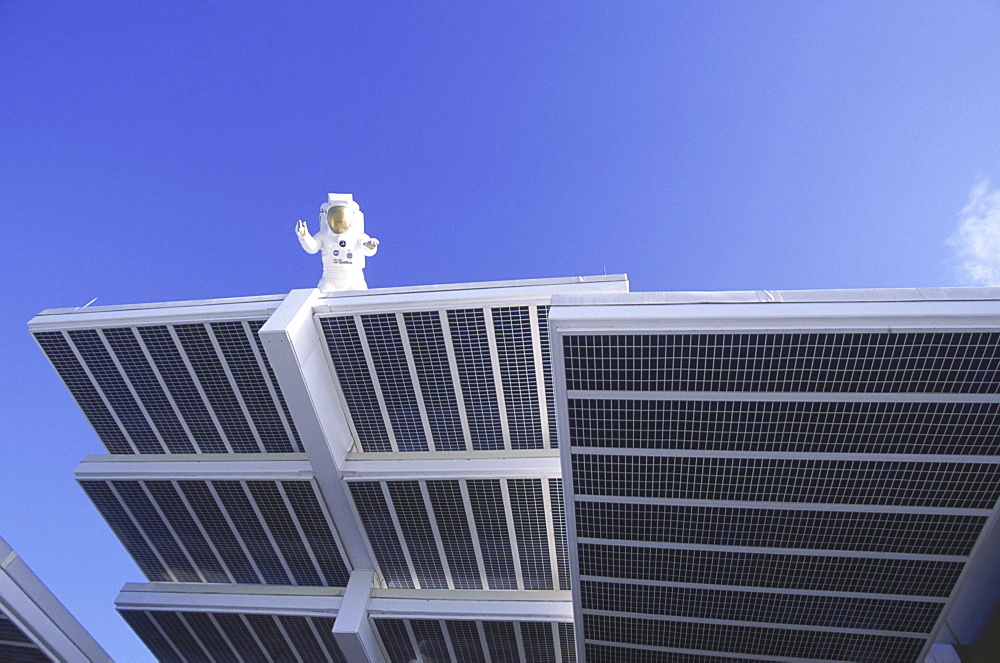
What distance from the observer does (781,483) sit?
16000 mm

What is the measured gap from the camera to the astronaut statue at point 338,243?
93.3ft

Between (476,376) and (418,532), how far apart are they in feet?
27.2

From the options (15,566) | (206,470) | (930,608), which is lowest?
(930,608)

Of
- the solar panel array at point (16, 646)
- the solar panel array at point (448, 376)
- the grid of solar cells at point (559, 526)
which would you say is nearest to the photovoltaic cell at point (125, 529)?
the solar panel array at point (16, 646)

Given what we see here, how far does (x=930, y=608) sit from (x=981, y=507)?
442 centimetres

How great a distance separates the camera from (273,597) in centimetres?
2756

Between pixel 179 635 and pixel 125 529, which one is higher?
pixel 125 529

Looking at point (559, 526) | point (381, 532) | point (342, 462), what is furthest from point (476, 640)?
point (342, 462)

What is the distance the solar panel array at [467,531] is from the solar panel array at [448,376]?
1946 millimetres

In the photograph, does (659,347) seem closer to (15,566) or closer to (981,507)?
(981,507)

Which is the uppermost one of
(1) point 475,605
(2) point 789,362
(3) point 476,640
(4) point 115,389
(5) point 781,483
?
(4) point 115,389

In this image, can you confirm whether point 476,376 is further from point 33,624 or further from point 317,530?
point 33,624

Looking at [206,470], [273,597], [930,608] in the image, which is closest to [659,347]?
[930,608]

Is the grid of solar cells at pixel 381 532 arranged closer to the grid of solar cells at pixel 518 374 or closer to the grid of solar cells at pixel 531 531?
the grid of solar cells at pixel 531 531
